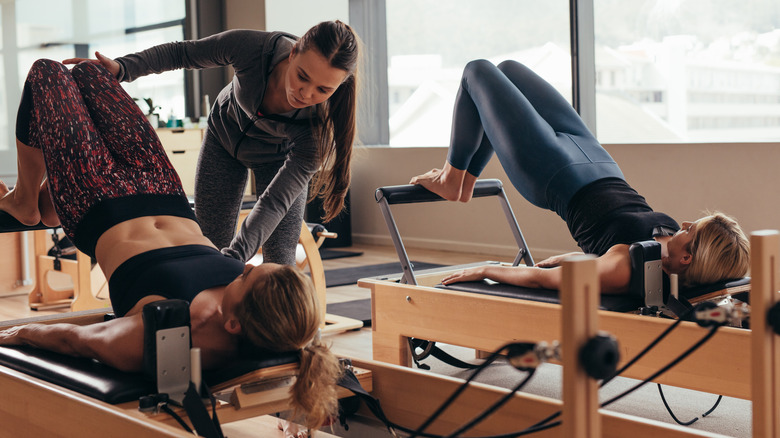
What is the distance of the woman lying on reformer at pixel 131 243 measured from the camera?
1585 millimetres

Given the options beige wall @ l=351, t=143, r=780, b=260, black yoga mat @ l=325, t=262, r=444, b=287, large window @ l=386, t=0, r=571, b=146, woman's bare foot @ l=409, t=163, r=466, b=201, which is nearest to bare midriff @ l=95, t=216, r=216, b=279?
woman's bare foot @ l=409, t=163, r=466, b=201

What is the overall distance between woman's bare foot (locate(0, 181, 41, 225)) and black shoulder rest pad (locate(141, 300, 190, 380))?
3.11 feet

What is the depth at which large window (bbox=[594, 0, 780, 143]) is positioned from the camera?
4.57 m

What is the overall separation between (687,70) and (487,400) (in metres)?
3.83

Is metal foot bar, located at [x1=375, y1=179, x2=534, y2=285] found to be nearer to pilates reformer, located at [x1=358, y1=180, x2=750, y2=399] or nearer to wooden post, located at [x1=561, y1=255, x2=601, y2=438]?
pilates reformer, located at [x1=358, y1=180, x2=750, y2=399]

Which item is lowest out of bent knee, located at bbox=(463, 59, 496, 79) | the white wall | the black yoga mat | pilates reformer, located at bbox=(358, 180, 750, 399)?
the black yoga mat

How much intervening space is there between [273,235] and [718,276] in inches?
48.0

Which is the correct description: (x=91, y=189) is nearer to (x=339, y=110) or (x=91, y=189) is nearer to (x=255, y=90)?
(x=255, y=90)

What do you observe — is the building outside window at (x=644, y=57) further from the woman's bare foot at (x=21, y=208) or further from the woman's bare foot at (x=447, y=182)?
the woman's bare foot at (x=21, y=208)

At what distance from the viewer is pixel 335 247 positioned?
21.1 feet

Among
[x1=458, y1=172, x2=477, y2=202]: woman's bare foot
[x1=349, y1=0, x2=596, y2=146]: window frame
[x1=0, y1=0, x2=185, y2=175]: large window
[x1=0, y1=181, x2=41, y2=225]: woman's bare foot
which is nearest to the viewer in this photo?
[x1=0, y1=181, x2=41, y2=225]: woman's bare foot

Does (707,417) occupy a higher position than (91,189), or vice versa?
(91,189)

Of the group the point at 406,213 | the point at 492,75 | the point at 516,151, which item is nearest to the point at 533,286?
the point at 516,151

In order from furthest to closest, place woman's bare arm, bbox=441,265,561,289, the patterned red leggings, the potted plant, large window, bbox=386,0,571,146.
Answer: the potted plant < large window, bbox=386,0,571,146 < woman's bare arm, bbox=441,265,561,289 < the patterned red leggings
